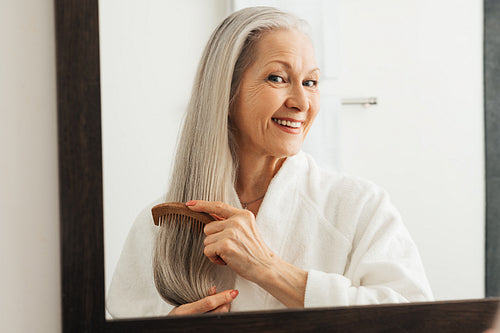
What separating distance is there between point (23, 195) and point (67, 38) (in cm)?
24

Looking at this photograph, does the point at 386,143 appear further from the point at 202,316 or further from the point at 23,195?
the point at 23,195

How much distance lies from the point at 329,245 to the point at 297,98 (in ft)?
0.77

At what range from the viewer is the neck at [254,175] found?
0.72m

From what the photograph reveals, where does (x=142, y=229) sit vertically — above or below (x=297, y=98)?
below

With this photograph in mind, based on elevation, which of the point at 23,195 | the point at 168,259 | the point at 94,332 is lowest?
the point at 94,332

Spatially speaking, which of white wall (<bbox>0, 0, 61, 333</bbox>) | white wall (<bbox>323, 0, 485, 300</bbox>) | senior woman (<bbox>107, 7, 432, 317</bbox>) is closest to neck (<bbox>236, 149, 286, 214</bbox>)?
senior woman (<bbox>107, 7, 432, 317</bbox>)

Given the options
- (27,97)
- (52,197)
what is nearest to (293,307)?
(52,197)

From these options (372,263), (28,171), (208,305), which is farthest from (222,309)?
(28,171)

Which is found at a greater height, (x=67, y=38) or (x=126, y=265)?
(x=67, y=38)

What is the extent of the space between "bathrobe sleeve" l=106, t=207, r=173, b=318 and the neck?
0.15 meters

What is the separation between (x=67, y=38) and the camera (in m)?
0.68

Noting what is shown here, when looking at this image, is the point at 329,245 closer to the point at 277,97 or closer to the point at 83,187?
the point at 277,97

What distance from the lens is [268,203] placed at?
73cm

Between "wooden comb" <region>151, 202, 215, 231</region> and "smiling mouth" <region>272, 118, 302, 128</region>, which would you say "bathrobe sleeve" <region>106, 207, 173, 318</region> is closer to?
"wooden comb" <region>151, 202, 215, 231</region>
